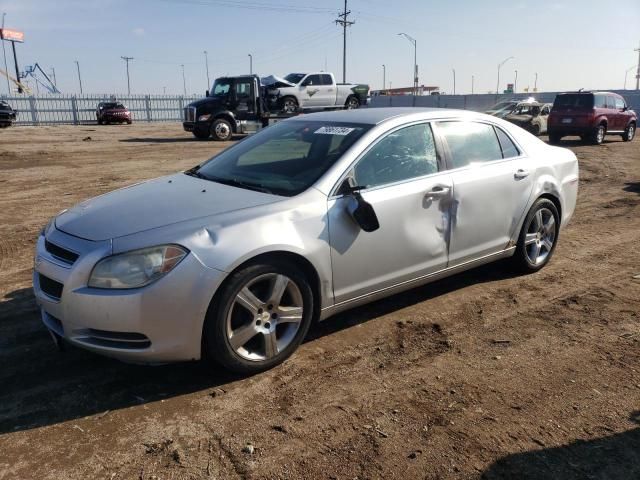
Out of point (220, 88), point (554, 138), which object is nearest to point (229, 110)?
point (220, 88)

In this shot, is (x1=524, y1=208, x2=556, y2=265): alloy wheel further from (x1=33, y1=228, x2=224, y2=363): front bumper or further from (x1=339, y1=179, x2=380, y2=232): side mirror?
(x1=33, y1=228, x2=224, y2=363): front bumper

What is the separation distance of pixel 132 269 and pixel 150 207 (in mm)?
628

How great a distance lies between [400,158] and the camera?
160 inches

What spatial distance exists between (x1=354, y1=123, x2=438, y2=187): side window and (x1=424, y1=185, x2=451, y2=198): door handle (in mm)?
150

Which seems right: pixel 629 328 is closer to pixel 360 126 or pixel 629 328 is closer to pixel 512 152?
pixel 512 152

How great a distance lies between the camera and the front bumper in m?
2.93

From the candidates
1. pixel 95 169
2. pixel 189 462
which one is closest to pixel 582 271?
pixel 189 462

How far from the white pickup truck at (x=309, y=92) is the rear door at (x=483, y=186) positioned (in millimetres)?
20430

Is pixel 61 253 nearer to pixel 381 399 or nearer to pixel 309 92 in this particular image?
pixel 381 399

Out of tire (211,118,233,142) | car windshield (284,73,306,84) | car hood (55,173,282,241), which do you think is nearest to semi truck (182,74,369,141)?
tire (211,118,233,142)

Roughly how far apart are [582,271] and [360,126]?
112 inches

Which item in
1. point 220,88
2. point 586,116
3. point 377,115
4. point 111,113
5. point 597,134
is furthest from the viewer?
point 111,113

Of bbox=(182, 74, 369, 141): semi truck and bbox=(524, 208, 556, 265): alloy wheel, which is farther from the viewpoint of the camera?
bbox=(182, 74, 369, 141): semi truck

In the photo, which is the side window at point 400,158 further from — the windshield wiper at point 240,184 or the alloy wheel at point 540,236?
the alloy wheel at point 540,236
